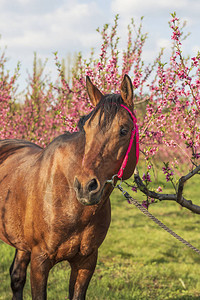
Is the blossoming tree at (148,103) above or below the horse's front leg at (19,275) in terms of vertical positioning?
above

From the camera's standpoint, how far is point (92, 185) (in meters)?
2.56

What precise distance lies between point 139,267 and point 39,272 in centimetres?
430

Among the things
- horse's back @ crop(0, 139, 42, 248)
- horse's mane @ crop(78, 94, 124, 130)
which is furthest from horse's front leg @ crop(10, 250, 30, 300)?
horse's mane @ crop(78, 94, 124, 130)

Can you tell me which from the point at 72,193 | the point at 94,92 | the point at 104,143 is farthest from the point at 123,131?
the point at 72,193

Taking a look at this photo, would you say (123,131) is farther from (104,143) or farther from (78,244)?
(78,244)

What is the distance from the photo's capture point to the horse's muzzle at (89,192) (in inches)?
98.9

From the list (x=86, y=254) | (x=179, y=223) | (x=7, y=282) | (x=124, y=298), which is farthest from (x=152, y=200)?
→ (x=179, y=223)

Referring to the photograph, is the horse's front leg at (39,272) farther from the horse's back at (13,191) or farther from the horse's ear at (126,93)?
the horse's ear at (126,93)

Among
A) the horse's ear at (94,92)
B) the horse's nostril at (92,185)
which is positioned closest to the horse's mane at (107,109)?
the horse's ear at (94,92)

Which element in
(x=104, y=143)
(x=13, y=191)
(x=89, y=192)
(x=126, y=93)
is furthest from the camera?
(x=13, y=191)

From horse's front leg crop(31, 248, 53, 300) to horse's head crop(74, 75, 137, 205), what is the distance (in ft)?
3.40

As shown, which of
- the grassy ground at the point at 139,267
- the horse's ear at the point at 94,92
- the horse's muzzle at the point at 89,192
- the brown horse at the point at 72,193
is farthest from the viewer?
the grassy ground at the point at 139,267

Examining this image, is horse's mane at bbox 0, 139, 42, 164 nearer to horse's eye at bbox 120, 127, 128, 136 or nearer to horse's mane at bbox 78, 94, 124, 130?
horse's mane at bbox 78, 94, 124, 130

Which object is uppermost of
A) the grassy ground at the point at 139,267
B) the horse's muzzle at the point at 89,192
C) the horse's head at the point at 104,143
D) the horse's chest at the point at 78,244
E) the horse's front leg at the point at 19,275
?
the horse's head at the point at 104,143
